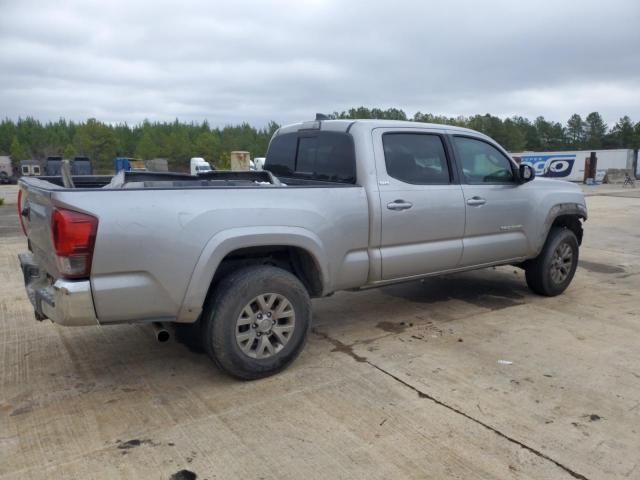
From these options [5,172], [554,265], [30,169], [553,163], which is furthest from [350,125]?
[5,172]

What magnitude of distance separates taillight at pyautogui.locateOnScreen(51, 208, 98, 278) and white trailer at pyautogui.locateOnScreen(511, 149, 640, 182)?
39.0 metres

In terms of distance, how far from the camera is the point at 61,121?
13150 centimetres

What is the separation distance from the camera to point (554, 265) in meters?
5.80

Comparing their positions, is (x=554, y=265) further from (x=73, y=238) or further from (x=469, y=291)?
(x=73, y=238)

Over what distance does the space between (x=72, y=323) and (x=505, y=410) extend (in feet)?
8.84

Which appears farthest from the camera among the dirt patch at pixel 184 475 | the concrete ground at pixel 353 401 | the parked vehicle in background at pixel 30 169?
the parked vehicle in background at pixel 30 169

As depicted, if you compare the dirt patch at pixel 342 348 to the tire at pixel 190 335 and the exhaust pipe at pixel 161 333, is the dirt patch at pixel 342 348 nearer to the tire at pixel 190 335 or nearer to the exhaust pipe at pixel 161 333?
the tire at pixel 190 335

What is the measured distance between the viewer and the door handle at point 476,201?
16.0 ft

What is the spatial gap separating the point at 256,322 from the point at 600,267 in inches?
240

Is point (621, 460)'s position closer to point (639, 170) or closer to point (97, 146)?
point (639, 170)

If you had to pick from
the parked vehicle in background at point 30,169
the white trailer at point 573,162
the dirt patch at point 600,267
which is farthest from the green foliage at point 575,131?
the dirt patch at point 600,267

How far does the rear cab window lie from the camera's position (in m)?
4.35

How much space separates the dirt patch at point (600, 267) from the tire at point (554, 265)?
1751 mm

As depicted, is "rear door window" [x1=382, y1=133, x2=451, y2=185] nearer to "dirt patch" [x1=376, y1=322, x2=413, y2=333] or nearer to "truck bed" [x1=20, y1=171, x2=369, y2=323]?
"truck bed" [x1=20, y1=171, x2=369, y2=323]
